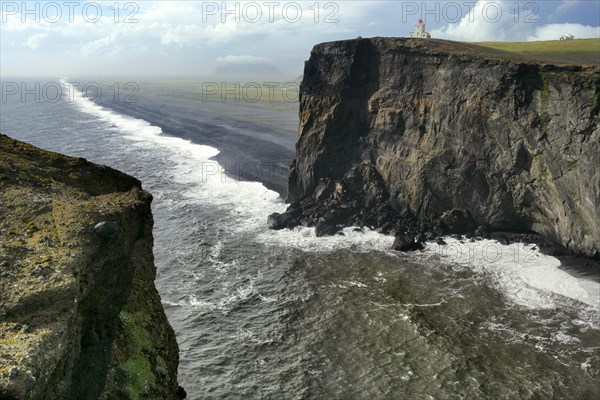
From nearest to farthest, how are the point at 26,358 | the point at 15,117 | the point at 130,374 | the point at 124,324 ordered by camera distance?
1. the point at 26,358
2. the point at 130,374
3. the point at 124,324
4. the point at 15,117

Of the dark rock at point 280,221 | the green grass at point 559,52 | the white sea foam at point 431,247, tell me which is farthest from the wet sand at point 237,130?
the green grass at point 559,52

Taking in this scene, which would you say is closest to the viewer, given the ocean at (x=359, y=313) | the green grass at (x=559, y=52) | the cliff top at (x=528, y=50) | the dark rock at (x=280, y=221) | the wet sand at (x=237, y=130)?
the ocean at (x=359, y=313)

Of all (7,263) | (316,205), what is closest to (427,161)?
(316,205)

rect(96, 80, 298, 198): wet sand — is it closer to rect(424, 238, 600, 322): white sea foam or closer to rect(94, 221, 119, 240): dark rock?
rect(424, 238, 600, 322): white sea foam

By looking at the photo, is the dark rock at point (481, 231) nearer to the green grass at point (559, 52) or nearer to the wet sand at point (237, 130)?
the green grass at point (559, 52)

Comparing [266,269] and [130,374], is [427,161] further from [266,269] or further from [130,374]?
[130,374]

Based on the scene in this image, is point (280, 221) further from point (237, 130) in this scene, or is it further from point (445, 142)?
point (237, 130)
